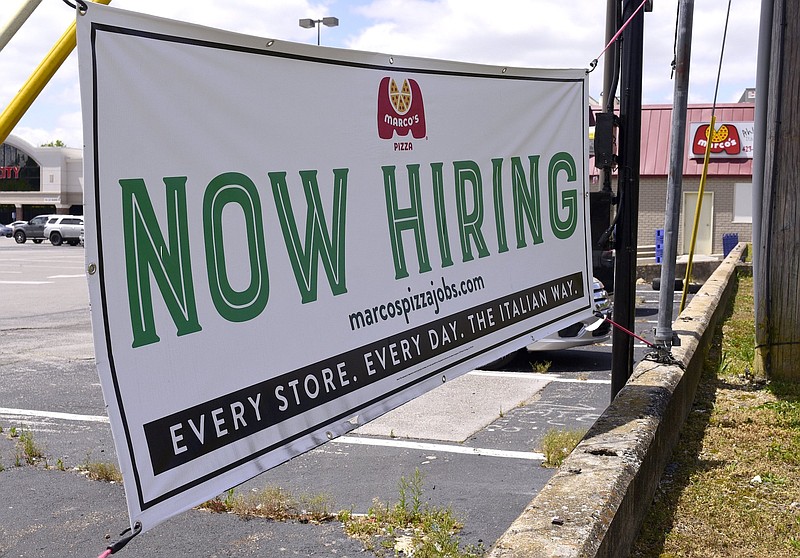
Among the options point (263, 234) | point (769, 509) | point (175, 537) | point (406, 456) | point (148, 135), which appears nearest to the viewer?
point (148, 135)

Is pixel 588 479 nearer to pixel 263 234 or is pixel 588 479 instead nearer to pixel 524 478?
pixel 263 234

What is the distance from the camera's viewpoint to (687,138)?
1277 inches

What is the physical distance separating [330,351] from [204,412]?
0.65 m

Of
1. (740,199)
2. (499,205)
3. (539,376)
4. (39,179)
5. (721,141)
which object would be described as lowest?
(539,376)

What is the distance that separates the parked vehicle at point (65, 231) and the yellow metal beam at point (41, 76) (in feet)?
Answer: 156

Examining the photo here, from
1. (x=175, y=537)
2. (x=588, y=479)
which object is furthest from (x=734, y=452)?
(x=175, y=537)

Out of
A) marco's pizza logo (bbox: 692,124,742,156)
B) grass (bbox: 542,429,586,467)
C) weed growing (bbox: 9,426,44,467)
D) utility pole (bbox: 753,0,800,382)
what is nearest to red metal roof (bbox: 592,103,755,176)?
marco's pizza logo (bbox: 692,124,742,156)

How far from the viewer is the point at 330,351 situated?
315cm

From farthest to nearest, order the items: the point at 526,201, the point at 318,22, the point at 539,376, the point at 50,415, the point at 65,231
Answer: the point at 65,231 < the point at 318,22 < the point at 539,376 < the point at 50,415 < the point at 526,201

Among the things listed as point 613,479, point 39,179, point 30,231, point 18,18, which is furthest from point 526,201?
point 39,179

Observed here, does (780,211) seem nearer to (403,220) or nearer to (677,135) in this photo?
(677,135)

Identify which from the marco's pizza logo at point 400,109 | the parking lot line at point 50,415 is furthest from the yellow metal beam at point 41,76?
the parking lot line at point 50,415

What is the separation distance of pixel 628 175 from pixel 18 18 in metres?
4.35

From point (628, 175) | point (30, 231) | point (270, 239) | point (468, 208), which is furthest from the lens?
point (30, 231)
